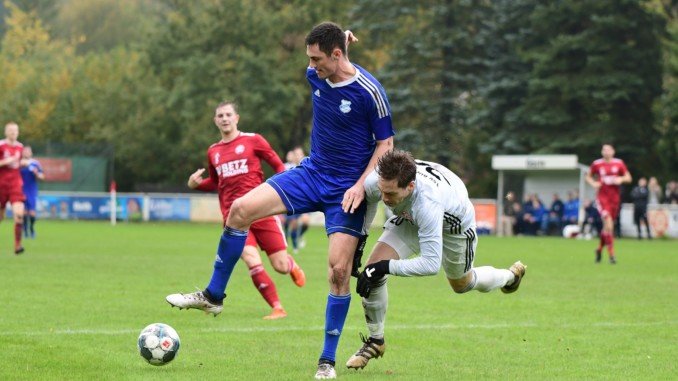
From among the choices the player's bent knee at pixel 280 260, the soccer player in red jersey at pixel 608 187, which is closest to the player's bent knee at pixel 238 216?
the player's bent knee at pixel 280 260

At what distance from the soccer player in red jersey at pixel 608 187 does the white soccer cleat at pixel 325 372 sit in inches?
555

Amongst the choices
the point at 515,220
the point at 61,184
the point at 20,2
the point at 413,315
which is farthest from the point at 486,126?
the point at 20,2

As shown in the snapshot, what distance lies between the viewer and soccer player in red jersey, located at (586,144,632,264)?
20922 mm

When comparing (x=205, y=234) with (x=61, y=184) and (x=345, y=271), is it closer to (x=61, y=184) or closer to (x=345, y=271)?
(x=61, y=184)

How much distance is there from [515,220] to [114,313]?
28336mm

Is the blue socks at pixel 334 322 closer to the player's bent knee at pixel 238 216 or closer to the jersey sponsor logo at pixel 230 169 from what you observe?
the player's bent knee at pixel 238 216

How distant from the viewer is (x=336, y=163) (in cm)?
812

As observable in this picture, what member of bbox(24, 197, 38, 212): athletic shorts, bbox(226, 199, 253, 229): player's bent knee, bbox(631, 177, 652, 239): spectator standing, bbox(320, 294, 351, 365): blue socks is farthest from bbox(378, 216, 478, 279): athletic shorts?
bbox(631, 177, 652, 239): spectator standing

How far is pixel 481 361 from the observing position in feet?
27.4

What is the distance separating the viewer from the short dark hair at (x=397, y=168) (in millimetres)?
7195

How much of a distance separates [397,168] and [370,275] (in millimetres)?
712

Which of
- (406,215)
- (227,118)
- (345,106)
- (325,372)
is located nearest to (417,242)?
(406,215)

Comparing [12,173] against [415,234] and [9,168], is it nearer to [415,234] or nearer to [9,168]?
[9,168]

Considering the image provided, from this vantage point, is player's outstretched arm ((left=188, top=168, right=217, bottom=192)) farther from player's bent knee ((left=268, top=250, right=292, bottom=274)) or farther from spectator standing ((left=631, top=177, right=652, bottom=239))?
spectator standing ((left=631, top=177, right=652, bottom=239))
